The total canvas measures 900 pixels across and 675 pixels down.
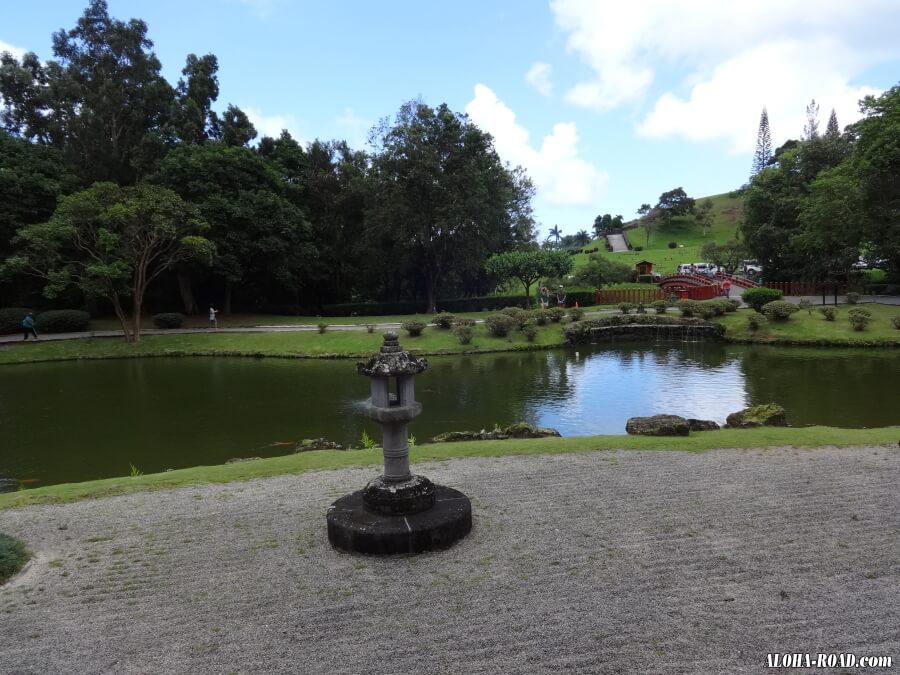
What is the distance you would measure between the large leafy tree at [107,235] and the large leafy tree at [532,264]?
60.2 ft

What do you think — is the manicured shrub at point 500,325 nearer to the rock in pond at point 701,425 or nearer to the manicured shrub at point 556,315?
the manicured shrub at point 556,315

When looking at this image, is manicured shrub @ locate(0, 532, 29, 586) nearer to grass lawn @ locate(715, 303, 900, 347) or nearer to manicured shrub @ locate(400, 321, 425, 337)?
manicured shrub @ locate(400, 321, 425, 337)

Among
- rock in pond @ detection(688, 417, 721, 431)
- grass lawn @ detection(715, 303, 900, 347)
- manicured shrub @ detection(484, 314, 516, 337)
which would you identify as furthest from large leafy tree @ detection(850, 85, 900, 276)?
rock in pond @ detection(688, 417, 721, 431)

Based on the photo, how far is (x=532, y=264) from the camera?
1510 inches

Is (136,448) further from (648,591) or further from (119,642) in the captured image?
(648,591)

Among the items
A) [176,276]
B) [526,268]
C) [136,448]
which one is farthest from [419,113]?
[136,448]

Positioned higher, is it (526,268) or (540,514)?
(526,268)

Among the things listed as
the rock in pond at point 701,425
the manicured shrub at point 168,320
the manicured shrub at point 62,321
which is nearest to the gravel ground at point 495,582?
the rock in pond at point 701,425

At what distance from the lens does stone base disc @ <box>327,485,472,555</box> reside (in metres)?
6.11

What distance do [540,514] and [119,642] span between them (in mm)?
4478

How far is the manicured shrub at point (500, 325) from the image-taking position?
29245 mm

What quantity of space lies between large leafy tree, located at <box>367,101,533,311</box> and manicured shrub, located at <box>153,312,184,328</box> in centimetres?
1342

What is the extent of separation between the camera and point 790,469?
27.8 ft

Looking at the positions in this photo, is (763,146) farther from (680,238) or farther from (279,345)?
(279,345)
